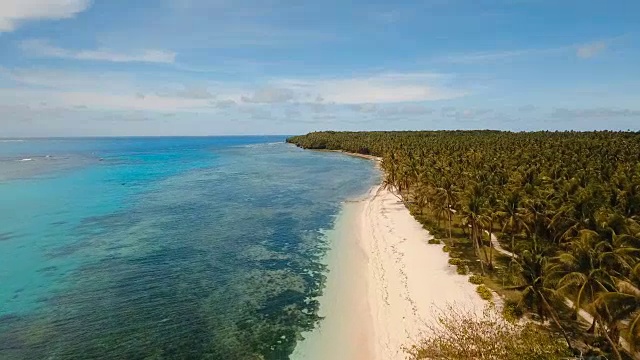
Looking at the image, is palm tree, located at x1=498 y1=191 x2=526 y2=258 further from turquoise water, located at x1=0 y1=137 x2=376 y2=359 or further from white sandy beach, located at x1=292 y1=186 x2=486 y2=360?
turquoise water, located at x1=0 y1=137 x2=376 y2=359

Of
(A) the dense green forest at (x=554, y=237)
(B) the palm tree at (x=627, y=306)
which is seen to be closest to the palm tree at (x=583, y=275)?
(A) the dense green forest at (x=554, y=237)

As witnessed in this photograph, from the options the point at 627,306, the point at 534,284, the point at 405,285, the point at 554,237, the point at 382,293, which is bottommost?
the point at 382,293

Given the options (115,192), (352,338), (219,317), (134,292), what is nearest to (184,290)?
(134,292)

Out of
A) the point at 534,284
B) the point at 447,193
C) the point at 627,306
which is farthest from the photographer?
the point at 447,193

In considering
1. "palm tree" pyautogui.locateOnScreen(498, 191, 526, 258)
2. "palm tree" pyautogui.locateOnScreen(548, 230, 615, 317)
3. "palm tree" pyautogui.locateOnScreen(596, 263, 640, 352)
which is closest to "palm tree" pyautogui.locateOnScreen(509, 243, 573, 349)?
"palm tree" pyautogui.locateOnScreen(548, 230, 615, 317)

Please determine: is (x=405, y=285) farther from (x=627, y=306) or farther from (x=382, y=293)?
(x=627, y=306)

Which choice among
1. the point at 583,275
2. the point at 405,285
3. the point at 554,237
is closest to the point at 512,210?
the point at 554,237

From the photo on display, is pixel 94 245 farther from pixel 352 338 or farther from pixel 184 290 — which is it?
pixel 352 338
